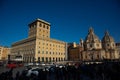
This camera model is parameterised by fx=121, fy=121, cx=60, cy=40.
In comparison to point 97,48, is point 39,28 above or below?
above

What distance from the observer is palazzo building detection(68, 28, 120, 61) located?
240 ft

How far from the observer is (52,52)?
7381cm

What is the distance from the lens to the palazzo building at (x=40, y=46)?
2596 inches

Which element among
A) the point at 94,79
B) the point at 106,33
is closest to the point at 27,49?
the point at 106,33

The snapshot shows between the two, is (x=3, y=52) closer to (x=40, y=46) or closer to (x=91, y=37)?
(x=40, y=46)

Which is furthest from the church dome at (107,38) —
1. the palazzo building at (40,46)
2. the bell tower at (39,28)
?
the bell tower at (39,28)

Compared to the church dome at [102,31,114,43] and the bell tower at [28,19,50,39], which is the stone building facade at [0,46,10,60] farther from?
the church dome at [102,31,114,43]

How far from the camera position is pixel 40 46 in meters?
67.1

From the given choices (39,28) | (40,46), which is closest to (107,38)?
(40,46)

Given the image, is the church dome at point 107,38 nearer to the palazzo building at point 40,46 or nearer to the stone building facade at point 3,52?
the palazzo building at point 40,46

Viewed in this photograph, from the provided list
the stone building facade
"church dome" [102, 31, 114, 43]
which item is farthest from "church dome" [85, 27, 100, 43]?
the stone building facade

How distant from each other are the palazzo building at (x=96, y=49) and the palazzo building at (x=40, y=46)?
40.5 feet

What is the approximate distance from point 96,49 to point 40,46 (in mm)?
34016

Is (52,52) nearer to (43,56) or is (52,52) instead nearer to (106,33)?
(43,56)
